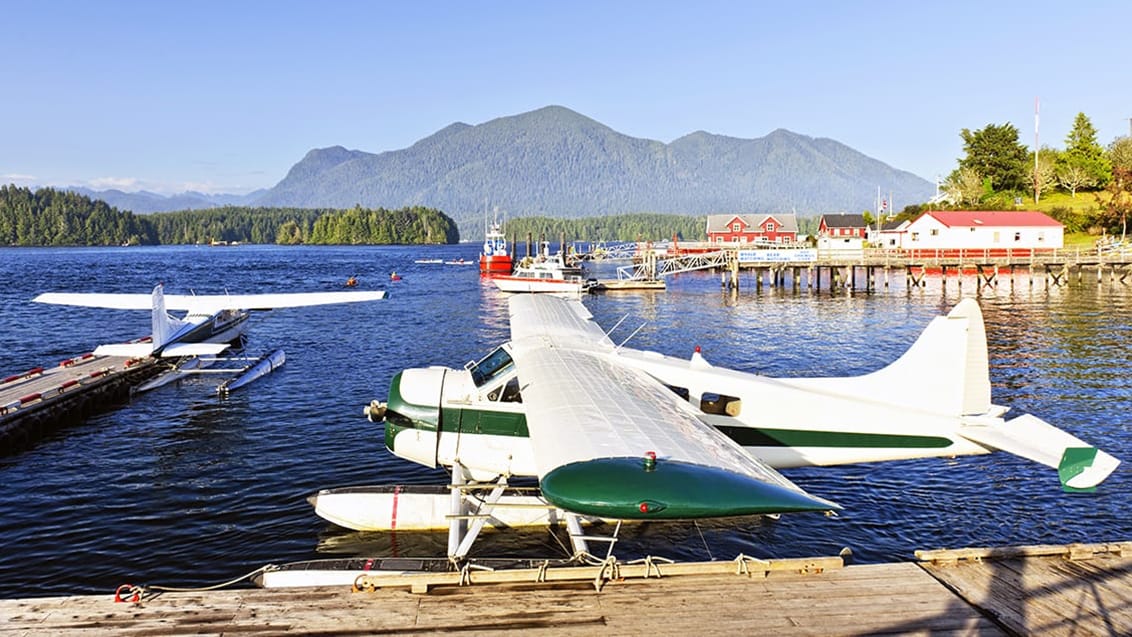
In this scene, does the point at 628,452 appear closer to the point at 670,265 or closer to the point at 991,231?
the point at 670,265

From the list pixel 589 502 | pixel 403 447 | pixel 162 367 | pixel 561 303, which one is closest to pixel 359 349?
pixel 162 367

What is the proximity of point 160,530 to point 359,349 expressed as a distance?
2159 cm

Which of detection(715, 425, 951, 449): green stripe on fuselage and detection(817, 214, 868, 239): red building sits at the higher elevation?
detection(817, 214, 868, 239): red building

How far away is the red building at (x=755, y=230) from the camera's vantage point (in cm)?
11006

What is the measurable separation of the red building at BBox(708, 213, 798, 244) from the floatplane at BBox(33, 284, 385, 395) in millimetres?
87546

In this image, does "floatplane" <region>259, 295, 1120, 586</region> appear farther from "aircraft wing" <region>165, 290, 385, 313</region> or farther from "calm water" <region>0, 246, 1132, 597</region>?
"aircraft wing" <region>165, 290, 385, 313</region>

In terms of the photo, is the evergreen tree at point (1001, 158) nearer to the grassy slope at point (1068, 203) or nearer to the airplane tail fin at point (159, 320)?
the grassy slope at point (1068, 203)

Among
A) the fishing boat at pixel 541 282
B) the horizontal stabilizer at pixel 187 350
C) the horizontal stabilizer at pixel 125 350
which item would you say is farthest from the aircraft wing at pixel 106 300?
the fishing boat at pixel 541 282

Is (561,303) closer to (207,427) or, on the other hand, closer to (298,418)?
(298,418)

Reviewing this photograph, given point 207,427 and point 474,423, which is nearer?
point 474,423

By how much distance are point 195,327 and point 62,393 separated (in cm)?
744

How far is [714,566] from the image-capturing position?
8.85 m

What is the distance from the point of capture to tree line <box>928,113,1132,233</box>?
98.1 meters

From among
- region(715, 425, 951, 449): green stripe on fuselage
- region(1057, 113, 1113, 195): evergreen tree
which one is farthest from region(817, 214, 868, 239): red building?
region(715, 425, 951, 449): green stripe on fuselage
